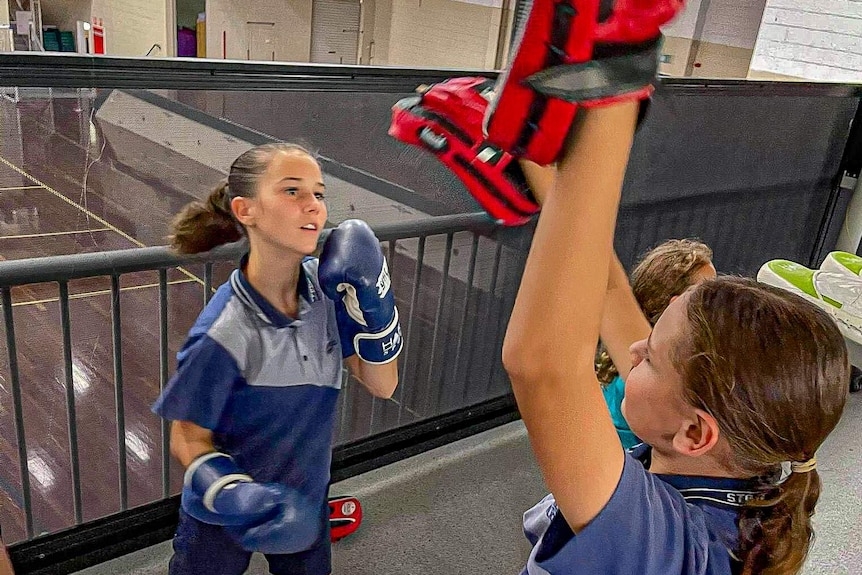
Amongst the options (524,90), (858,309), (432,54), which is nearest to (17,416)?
(432,54)

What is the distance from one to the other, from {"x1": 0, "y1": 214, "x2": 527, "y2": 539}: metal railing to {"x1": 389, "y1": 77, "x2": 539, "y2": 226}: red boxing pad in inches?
20.4

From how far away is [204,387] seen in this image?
4.51 feet

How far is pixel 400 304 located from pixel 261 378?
34.9 inches

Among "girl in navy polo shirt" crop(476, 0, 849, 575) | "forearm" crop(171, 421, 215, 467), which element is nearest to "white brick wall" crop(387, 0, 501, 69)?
"forearm" crop(171, 421, 215, 467)

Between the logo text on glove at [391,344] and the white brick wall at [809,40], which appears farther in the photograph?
the white brick wall at [809,40]

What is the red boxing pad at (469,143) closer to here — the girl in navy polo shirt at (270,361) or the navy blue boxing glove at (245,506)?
the girl in navy polo shirt at (270,361)

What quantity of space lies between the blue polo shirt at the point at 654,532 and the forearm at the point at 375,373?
29.8 inches

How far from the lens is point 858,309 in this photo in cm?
285

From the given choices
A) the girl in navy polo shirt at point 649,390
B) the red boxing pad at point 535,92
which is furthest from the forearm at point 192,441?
the red boxing pad at point 535,92

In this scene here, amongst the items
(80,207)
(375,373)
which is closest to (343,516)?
(375,373)

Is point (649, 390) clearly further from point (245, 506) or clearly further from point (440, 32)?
point (440, 32)

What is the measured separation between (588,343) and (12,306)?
141 centimetres

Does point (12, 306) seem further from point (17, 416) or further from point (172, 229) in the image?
point (172, 229)

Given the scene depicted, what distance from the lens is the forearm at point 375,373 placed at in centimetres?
153
